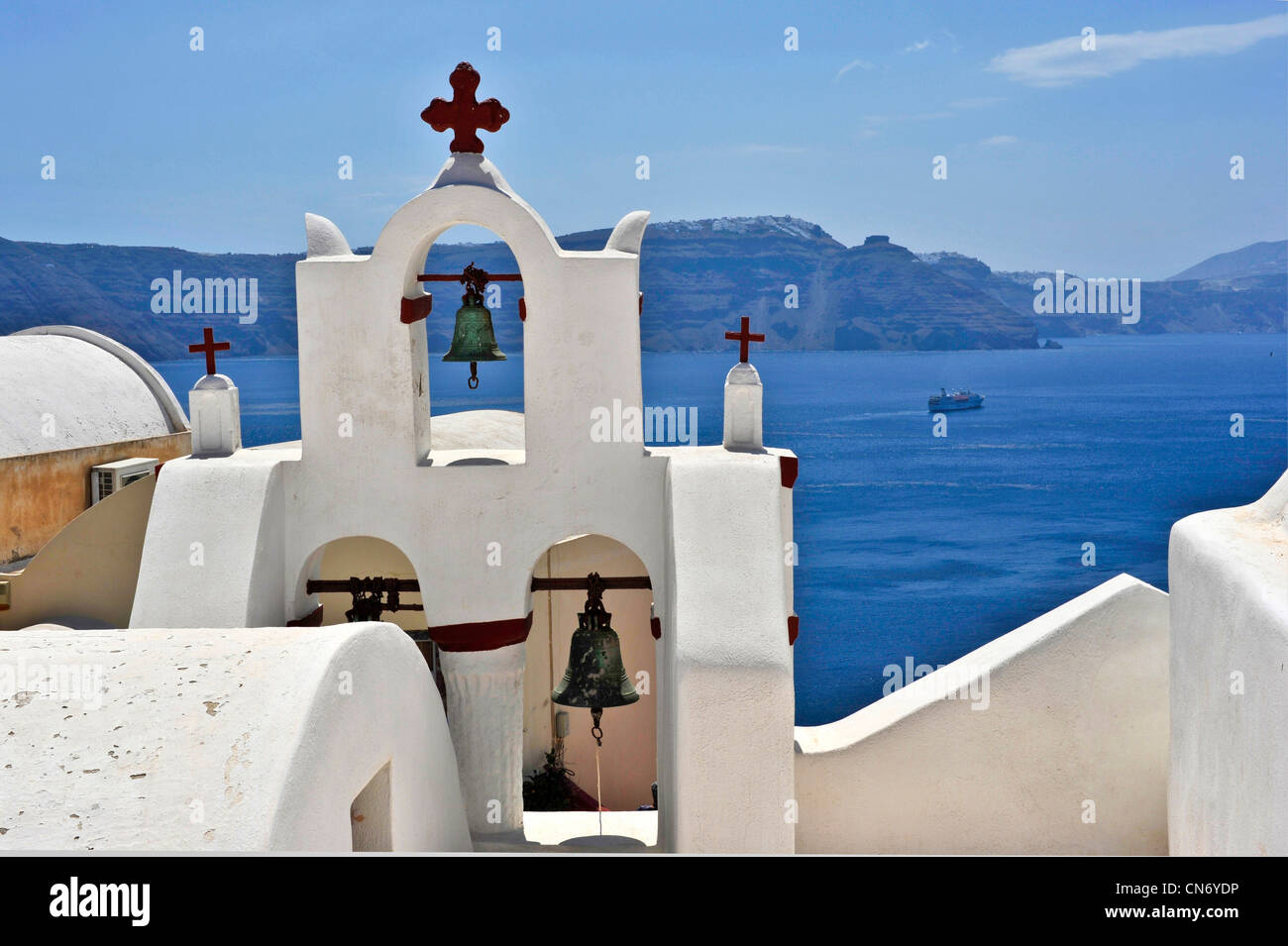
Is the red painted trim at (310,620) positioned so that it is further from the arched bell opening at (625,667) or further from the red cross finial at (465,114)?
the arched bell opening at (625,667)

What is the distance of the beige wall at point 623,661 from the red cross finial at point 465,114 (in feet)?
16.5

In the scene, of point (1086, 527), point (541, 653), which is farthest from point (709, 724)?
point (1086, 527)

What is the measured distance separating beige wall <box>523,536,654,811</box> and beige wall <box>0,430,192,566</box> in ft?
17.9

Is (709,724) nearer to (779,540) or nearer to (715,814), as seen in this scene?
(715,814)

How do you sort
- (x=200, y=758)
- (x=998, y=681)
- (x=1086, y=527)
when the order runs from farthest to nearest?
(x=1086, y=527) → (x=998, y=681) → (x=200, y=758)

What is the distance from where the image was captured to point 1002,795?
7.82 m

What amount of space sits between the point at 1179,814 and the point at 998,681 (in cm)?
170

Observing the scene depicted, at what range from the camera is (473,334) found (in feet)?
27.9

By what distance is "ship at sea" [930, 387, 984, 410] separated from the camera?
95875 mm

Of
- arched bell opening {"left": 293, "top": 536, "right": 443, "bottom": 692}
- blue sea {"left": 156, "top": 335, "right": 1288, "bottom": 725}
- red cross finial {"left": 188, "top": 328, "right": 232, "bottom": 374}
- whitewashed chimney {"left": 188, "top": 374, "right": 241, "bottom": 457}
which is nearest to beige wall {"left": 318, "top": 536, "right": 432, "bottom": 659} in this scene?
arched bell opening {"left": 293, "top": 536, "right": 443, "bottom": 692}

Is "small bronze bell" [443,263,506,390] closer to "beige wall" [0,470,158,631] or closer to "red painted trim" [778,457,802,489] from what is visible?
"red painted trim" [778,457,802,489]

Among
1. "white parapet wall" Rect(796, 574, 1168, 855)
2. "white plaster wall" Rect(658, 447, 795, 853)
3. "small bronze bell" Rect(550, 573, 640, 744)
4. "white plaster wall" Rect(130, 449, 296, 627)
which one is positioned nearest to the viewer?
"white plaster wall" Rect(658, 447, 795, 853)

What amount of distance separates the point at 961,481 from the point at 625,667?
228 ft
